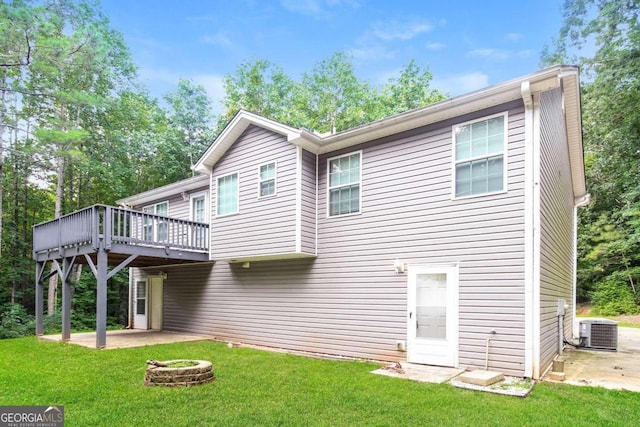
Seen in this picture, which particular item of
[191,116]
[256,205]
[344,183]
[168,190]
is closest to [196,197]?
[168,190]

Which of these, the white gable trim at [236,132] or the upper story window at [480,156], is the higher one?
the white gable trim at [236,132]

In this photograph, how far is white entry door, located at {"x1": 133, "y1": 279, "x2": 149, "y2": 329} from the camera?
13.5m

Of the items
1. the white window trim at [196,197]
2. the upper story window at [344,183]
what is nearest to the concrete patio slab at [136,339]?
the white window trim at [196,197]

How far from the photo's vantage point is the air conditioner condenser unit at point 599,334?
912 cm

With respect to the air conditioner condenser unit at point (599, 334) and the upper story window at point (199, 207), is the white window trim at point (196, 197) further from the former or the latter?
the air conditioner condenser unit at point (599, 334)

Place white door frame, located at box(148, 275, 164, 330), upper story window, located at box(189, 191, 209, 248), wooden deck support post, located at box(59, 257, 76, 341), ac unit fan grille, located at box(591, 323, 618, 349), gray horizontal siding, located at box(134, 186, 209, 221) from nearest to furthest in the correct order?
ac unit fan grille, located at box(591, 323, 618, 349)
wooden deck support post, located at box(59, 257, 76, 341)
upper story window, located at box(189, 191, 209, 248)
gray horizontal siding, located at box(134, 186, 209, 221)
white door frame, located at box(148, 275, 164, 330)

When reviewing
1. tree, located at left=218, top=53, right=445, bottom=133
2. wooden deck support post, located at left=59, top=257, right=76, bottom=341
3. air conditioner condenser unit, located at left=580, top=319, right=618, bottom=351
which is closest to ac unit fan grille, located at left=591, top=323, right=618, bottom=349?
air conditioner condenser unit, located at left=580, top=319, right=618, bottom=351

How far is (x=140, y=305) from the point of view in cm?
1384

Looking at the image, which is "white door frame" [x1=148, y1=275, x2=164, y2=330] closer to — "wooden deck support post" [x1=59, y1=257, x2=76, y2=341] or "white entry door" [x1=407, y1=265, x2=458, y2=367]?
"wooden deck support post" [x1=59, y1=257, x2=76, y2=341]

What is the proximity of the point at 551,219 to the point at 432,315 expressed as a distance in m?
3.10

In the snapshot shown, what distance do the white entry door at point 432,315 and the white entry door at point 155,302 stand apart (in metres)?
9.35

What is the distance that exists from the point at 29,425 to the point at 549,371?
7367mm

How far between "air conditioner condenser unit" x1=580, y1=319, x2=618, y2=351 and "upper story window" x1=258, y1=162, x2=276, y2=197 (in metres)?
8.18

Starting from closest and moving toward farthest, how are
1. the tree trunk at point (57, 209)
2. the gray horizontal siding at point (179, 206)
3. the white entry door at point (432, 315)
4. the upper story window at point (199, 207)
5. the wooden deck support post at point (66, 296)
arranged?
the white entry door at point (432, 315) < the wooden deck support post at point (66, 296) < the upper story window at point (199, 207) < the gray horizontal siding at point (179, 206) < the tree trunk at point (57, 209)
